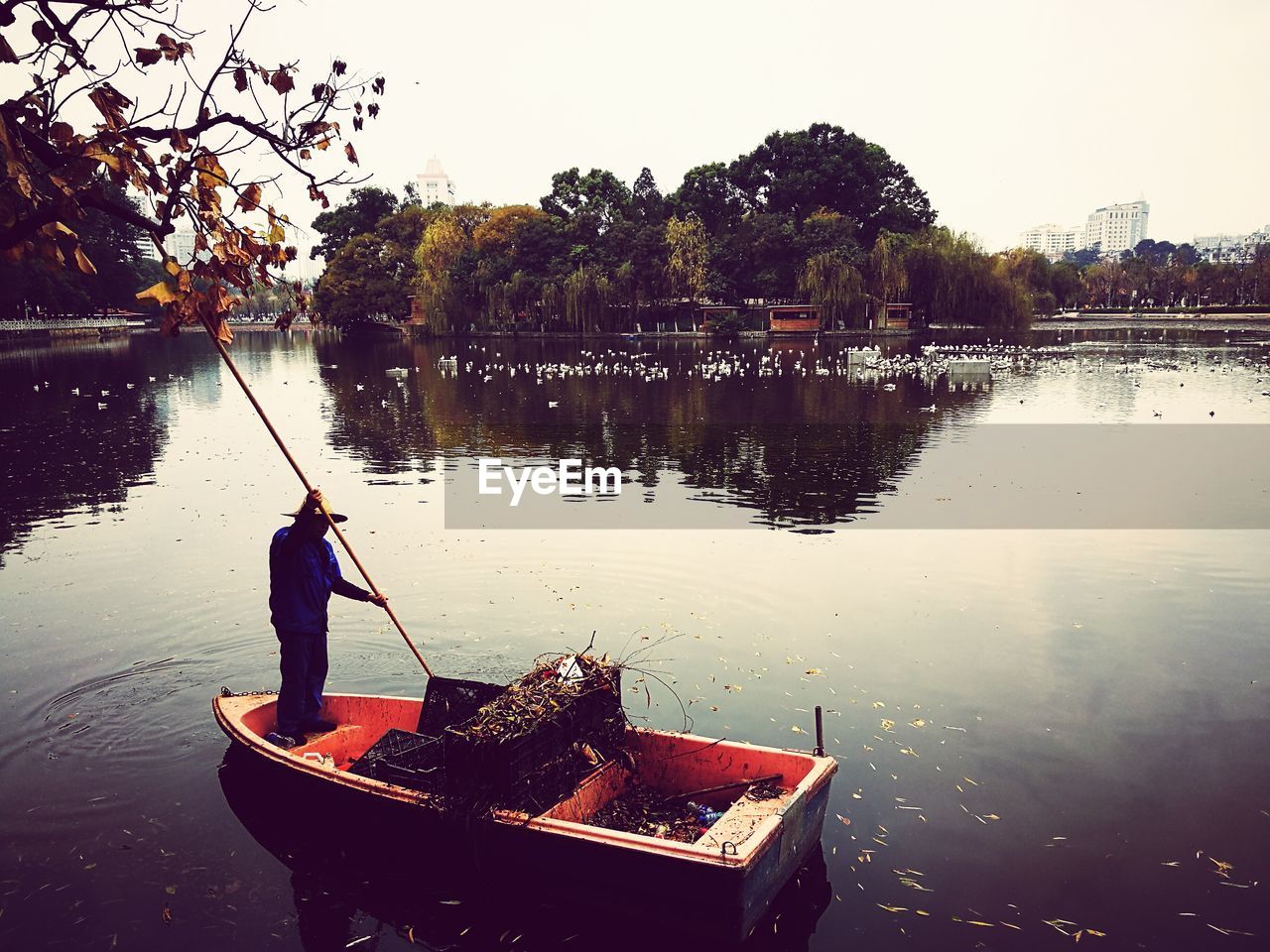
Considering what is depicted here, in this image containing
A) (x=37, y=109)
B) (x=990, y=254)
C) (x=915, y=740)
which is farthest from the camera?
(x=990, y=254)

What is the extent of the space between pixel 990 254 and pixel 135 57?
2811 inches

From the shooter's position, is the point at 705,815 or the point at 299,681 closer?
the point at 705,815

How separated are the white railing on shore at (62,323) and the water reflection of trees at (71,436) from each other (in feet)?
151

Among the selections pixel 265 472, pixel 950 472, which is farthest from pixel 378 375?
pixel 950 472

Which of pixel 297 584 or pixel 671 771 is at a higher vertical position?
pixel 297 584

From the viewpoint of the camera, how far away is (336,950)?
5965mm

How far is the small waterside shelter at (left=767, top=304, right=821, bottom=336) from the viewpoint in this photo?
76.4 metres

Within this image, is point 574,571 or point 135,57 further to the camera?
point 574,571

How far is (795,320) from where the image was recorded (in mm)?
77062

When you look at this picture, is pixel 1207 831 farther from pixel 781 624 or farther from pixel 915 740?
pixel 781 624

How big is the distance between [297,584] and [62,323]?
11172 centimetres

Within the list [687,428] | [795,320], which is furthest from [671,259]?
[687,428]

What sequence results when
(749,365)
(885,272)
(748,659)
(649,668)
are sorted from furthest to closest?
(885,272)
(749,365)
(748,659)
(649,668)

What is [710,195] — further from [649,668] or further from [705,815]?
[705,815]
